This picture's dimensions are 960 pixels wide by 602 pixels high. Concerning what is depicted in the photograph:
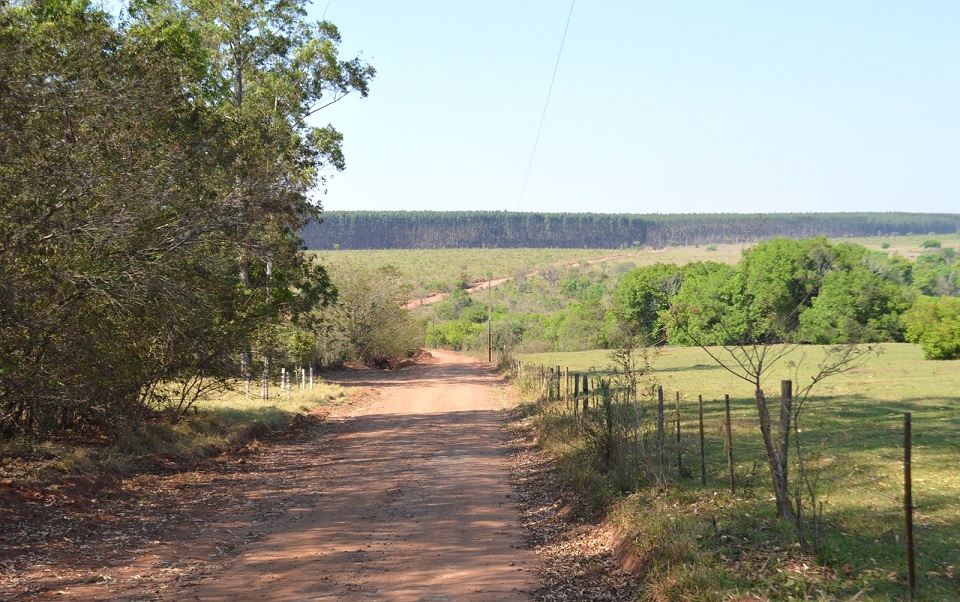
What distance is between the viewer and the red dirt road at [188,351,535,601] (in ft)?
25.0

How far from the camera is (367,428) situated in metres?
21.2

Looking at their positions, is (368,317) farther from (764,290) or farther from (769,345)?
(769,345)

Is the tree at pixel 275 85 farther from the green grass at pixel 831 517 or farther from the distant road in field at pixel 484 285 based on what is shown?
the distant road in field at pixel 484 285

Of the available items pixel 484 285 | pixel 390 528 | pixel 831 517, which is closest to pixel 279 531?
pixel 390 528

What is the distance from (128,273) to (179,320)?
2.52 m

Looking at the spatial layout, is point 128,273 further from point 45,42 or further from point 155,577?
point 155,577

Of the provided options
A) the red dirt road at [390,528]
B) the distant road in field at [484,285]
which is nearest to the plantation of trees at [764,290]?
the distant road in field at [484,285]

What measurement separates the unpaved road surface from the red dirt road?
0.03 m

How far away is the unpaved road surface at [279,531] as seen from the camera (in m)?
7.57

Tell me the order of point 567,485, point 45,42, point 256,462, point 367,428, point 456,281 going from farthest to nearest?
Result: point 456,281
point 367,428
point 256,462
point 567,485
point 45,42

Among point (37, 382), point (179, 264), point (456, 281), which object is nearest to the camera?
point (37, 382)

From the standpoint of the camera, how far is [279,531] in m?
9.86

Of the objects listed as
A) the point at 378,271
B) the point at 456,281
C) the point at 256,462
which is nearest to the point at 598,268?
the point at 456,281

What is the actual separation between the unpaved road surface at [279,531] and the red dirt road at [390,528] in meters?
0.03
